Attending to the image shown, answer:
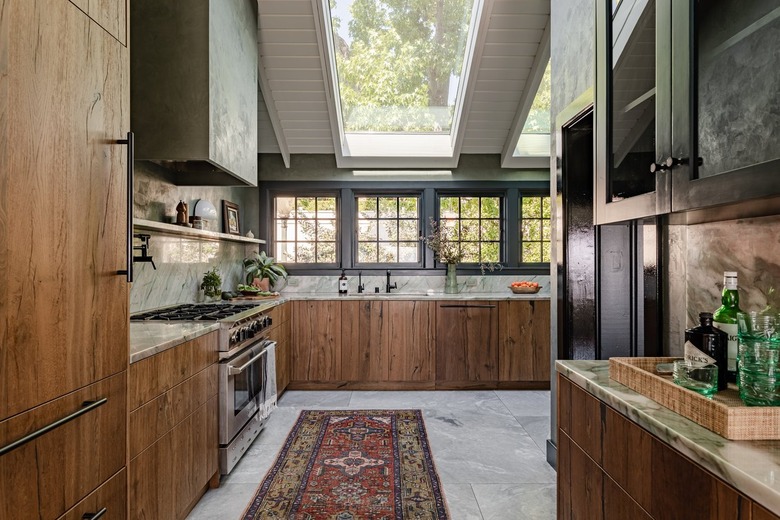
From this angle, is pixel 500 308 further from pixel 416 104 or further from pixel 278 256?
pixel 278 256

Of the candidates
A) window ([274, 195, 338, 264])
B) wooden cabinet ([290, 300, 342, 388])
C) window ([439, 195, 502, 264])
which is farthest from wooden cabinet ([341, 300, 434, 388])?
window ([439, 195, 502, 264])

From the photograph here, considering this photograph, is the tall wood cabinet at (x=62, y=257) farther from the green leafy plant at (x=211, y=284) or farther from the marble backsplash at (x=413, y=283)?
the marble backsplash at (x=413, y=283)

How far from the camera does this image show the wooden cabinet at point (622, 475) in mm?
883

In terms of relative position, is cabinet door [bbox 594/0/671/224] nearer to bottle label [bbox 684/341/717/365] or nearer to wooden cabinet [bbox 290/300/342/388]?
bottle label [bbox 684/341/717/365]

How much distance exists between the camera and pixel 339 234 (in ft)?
16.6

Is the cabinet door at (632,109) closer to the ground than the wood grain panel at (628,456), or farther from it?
farther from it

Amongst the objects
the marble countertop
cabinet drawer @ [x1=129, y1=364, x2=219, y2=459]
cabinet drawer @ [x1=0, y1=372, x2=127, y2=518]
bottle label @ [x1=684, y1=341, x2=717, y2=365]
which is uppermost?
bottle label @ [x1=684, y1=341, x2=717, y2=365]

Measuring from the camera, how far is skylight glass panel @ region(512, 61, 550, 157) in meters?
4.26

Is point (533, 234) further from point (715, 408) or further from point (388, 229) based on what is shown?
point (715, 408)

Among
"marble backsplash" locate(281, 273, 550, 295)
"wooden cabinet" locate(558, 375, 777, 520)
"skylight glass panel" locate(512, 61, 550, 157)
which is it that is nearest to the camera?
"wooden cabinet" locate(558, 375, 777, 520)

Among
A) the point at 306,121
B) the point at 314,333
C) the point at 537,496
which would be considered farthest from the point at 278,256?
the point at 537,496

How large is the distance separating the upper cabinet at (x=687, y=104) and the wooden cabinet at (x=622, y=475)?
57cm

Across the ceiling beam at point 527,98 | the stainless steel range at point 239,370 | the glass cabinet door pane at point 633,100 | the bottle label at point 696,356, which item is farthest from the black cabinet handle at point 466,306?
the bottle label at point 696,356

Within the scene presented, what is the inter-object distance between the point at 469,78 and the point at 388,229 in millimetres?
1832
